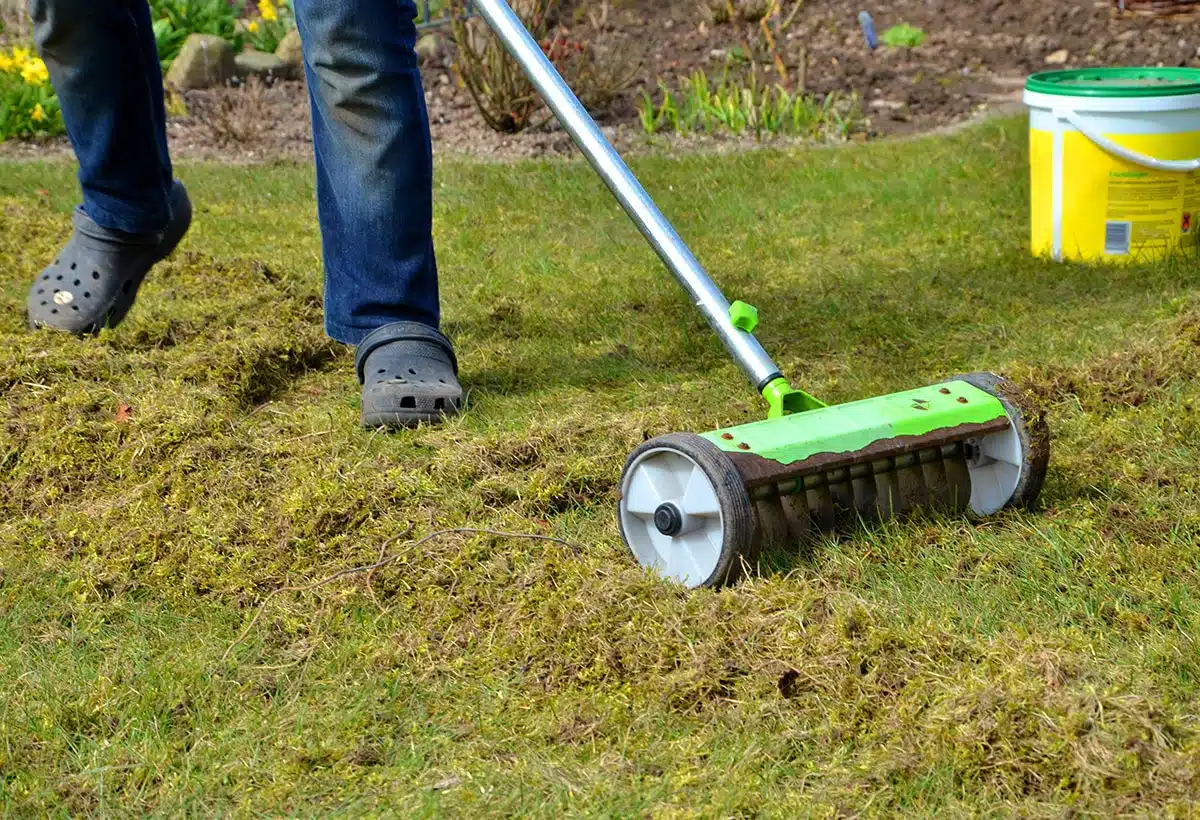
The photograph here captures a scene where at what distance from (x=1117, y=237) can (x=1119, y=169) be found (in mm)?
185

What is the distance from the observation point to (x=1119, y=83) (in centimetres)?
417

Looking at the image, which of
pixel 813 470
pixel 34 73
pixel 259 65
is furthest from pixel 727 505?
pixel 259 65

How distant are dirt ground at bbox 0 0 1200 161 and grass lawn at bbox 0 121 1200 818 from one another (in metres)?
2.41

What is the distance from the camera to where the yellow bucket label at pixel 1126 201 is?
12.7 feet

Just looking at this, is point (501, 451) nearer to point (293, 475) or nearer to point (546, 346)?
point (293, 475)

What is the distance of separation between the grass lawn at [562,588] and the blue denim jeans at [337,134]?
0.89 ft

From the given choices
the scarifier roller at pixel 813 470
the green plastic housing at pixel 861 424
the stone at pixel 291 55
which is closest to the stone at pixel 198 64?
the stone at pixel 291 55

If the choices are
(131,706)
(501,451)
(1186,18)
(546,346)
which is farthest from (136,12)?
(1186,18)

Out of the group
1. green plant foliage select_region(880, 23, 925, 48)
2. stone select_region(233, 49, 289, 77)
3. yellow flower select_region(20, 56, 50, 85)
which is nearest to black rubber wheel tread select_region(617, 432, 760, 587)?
yellow flower select_region(20, 56, 50, 85)

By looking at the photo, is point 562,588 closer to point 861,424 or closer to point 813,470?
point 813,470

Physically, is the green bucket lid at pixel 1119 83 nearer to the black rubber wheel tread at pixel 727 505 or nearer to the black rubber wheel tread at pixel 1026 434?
the black rubber wheel tread at pixel 1026 434

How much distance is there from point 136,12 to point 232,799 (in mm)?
2146

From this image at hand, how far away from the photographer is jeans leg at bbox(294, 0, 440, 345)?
2689 mm

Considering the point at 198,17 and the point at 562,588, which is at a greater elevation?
the point at 198,17
